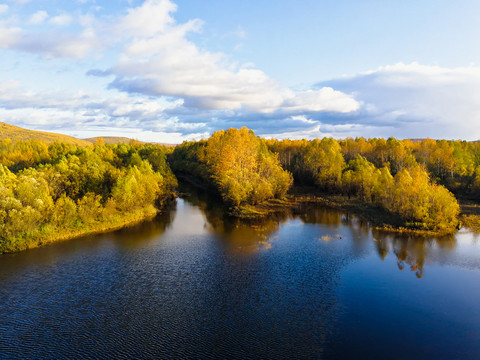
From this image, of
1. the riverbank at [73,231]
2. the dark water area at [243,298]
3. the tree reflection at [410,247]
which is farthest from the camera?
the riverbank at [73,231]

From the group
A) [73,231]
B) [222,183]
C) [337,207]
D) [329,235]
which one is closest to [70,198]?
[73,231]

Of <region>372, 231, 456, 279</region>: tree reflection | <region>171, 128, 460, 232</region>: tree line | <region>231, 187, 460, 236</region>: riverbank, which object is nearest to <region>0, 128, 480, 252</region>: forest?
<region>171, 128, 460, 232</region>: tree line

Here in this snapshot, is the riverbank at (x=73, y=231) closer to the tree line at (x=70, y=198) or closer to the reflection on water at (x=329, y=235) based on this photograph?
the tree line at (x=70, y=198)

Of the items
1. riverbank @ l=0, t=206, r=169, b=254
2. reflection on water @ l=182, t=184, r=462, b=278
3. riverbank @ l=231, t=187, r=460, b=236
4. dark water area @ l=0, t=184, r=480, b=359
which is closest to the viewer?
dark water area @ l=0, t=184, r=480, b=359

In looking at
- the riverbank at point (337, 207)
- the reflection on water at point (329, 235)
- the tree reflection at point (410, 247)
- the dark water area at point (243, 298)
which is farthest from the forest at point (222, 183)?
the reflection on water at point (329, 235)

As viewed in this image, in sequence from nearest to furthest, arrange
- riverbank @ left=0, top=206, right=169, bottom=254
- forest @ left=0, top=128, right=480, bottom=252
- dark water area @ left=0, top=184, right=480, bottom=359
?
dark water area @ left=0, top=184, right=480, bottom=359
riverbank @ left=0, top=206, right=169, bottom=254
forest @ left=0, top=128, right=480, bottom=252

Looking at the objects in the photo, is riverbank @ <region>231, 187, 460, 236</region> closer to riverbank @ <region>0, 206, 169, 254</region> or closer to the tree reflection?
the tree reflection

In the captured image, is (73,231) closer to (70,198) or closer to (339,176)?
(70,198)

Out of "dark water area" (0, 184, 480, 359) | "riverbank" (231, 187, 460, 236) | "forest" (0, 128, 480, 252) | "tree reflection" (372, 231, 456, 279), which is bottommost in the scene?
"dark water area" (0, 184, 480, 359)
